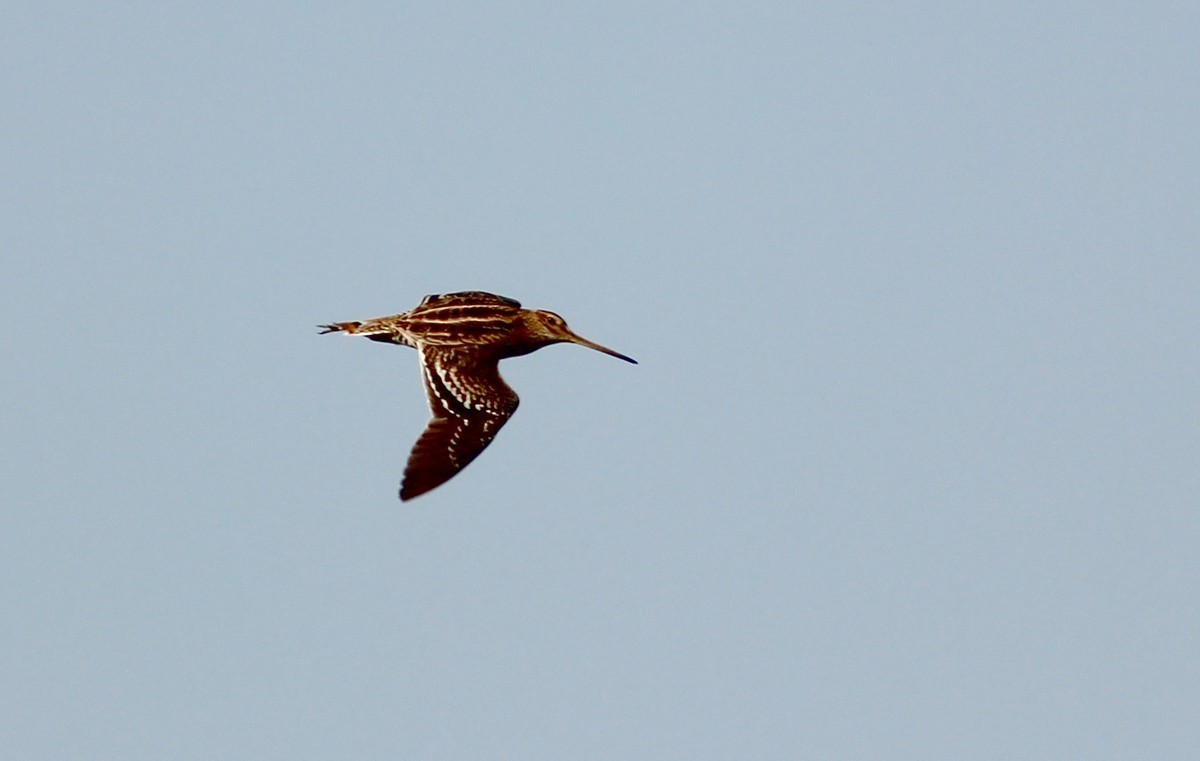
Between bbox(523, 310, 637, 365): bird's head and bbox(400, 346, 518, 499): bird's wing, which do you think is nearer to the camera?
bbox(400, 346, 518, 499): bird's wing

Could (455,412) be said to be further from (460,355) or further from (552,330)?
(552,330)

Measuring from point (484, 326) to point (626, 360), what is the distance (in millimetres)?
1869

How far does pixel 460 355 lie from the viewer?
76.3 ft

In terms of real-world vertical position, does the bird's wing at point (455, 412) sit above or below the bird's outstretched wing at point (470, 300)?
below

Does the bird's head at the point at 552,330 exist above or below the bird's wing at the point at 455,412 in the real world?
above

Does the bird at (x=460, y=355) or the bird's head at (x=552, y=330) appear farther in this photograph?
the bird's head at (x=552, y=330)

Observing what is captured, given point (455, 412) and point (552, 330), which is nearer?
point (455, 412)

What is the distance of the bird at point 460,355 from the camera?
21.7m

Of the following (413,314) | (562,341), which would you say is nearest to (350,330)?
(413,314)

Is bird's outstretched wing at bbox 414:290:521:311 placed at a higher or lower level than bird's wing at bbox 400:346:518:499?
higher

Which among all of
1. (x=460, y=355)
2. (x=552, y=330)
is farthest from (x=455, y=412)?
(x=552, y=330)

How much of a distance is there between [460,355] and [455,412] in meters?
1.09

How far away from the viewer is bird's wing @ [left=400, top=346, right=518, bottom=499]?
21359 mm

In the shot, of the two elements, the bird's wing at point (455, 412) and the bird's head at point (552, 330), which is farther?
the bird's head at point (552, 330)
